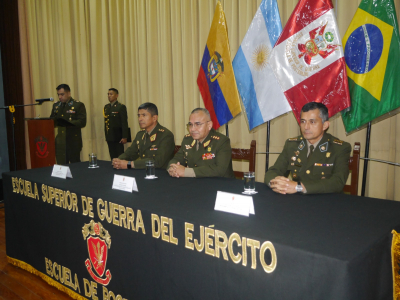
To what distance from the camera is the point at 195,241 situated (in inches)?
46.1

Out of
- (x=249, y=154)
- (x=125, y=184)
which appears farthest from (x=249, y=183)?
(x=249, y=154)

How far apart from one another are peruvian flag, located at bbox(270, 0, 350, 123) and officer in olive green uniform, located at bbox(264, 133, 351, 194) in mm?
855

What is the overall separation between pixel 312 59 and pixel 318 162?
4.08 ft

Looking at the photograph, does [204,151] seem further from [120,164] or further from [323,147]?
[323,147]

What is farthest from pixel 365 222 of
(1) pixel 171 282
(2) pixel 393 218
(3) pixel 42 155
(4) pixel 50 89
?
(4) pixel 50 89

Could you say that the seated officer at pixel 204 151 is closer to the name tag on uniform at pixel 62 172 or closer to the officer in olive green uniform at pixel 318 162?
the officer in olive green uniform at pixel 318 162

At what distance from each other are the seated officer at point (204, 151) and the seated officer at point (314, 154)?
37 cm

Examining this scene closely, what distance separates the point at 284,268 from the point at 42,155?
12.3 ft

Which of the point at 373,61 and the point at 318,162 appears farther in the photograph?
the point at 373,61

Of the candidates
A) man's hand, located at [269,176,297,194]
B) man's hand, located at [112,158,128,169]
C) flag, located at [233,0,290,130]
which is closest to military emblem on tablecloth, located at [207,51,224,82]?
flag, located at [233,0,290,130]

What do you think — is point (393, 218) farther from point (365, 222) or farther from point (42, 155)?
point (42, 155)

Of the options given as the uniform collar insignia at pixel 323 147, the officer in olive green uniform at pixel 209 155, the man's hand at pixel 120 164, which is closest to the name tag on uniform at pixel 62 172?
the man's hand at pixel 120 164

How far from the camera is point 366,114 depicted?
101 inches

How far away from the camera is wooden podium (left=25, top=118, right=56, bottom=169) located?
386cm
